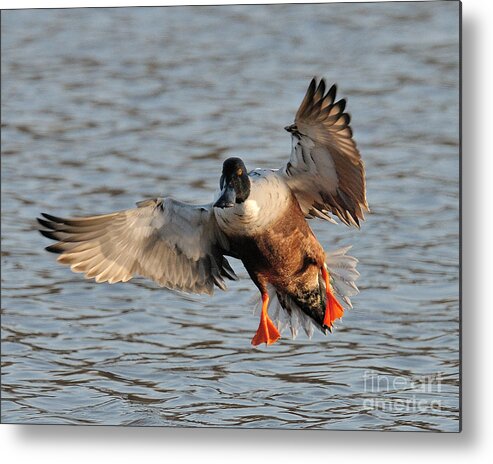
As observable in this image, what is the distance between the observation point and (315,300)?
6.17 metres

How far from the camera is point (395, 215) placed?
6.53 m

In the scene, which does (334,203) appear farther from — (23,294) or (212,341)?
(23,294)

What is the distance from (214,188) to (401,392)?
4.62 feet

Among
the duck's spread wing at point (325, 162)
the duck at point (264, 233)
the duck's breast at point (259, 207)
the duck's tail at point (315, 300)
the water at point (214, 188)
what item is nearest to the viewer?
the duck's spread wing at point (325, 162)

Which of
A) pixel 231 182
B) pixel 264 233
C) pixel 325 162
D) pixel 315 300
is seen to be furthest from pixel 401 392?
pixel 231 182

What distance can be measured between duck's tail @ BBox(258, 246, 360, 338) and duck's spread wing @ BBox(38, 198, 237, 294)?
265 millimetres

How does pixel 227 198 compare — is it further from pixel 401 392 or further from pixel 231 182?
pixel 401 392

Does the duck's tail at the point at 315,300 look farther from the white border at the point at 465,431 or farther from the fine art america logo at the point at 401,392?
the white border at the point at 465,431

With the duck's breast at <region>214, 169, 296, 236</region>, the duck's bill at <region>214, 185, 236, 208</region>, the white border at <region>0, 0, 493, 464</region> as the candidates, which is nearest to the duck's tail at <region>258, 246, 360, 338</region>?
the duck's breast at <region>214, 169, 296, 236</region>

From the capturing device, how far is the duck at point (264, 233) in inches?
219

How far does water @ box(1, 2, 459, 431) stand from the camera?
5953 millimetres

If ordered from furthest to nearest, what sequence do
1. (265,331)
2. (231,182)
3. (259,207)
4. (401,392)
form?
(265,331) → (401,392) → (259,207) → (231,182)

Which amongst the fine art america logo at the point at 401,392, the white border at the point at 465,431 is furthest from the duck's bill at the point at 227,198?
the fine art america logo at the point at 401,392

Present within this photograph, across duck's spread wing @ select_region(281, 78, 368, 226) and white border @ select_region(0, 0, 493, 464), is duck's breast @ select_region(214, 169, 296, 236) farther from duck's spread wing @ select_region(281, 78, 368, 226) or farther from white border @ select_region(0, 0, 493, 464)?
white border @ select_region(0, 0, 493, 464)
